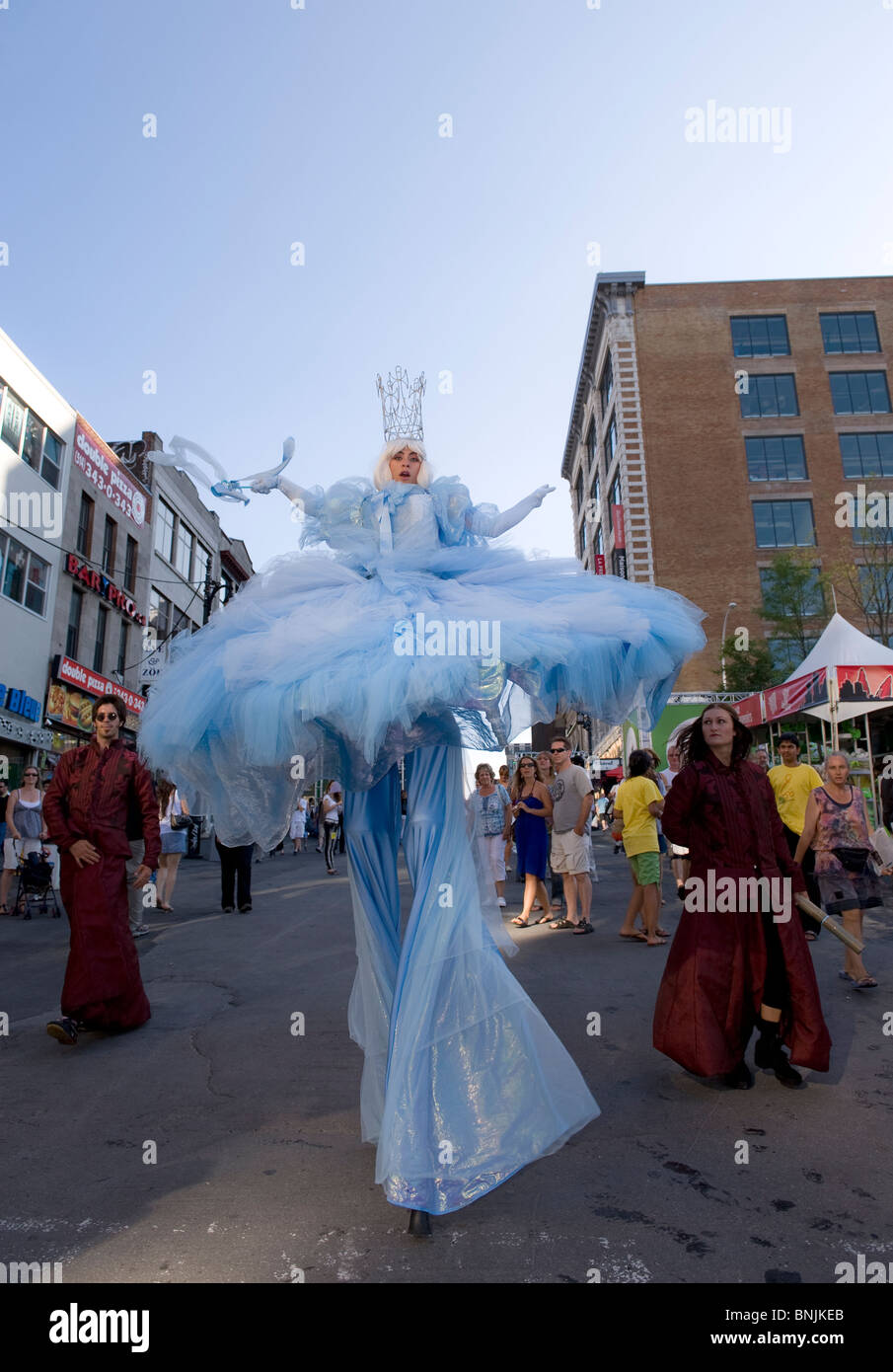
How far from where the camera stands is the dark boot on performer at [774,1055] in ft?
13.2

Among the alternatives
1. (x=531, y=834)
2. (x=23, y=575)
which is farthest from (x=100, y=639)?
(x=531, y=834)

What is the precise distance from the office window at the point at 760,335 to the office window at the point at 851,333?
1.76 metres

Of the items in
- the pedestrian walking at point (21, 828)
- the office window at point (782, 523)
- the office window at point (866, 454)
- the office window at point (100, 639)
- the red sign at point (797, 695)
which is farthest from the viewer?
the office window at point (782, 523)

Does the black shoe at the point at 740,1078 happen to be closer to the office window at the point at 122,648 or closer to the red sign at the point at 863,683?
the red sign at the point at 863,683

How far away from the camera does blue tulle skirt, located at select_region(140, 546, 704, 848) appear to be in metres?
2.61

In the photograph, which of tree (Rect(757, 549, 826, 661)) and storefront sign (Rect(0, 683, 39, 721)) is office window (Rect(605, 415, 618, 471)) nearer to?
tree (Rect(757, 549, 826, 661))

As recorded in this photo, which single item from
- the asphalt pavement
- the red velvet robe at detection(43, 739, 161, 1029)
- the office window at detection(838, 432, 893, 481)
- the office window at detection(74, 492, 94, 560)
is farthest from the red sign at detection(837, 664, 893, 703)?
the office window at detection(838, 432, 893, 481)

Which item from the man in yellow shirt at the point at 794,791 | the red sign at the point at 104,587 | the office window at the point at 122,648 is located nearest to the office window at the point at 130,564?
the red sign at the point at 104,587

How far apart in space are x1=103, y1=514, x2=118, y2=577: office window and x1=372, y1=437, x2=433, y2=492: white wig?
2620cm

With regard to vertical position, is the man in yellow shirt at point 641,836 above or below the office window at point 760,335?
below

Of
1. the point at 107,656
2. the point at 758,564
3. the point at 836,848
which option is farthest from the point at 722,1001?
the point at 758,564

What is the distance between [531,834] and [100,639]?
2146 centimetres

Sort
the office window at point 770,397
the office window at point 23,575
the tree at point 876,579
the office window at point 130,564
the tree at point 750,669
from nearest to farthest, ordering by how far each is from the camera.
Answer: the office window at point 23,575 → the tree at point 876,579 → the office window at point 130,564 → the tree at point 750,669 → the office window at point 770,397

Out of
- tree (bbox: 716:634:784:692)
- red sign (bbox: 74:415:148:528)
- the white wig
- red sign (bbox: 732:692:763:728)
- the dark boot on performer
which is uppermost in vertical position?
red sign (bbox: 74:415:148:528)
